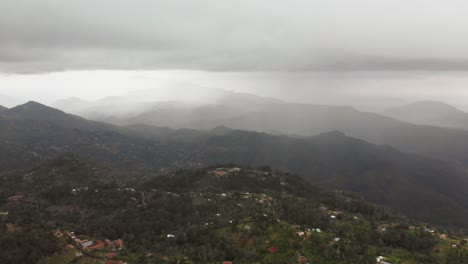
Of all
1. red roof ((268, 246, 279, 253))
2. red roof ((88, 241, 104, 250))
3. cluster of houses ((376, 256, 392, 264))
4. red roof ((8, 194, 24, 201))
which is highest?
cluster of houses ((376, 256, 392, 264))

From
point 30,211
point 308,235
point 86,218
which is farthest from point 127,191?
point 308,235

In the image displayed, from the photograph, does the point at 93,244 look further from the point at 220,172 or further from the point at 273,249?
the point at 220,172

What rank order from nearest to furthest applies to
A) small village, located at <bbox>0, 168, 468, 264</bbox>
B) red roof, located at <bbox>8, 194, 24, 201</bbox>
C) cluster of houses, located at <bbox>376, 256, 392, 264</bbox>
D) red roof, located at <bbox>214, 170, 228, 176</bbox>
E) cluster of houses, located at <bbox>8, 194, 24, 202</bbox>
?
1. cluster of houses, located at <bbox>376, 256, 392, 264</bbox>
2. small village, located at <bbox>0, 168, 468, 264</bbox>
3. cluster of houses, located at <bbox>8, 194, 24, 202</bbox>
4. red roof, located at <bbox>8, 194, 24, 201</bbox>
5. red roof, located at <bbox>214, 170, 228, 176</bbox>

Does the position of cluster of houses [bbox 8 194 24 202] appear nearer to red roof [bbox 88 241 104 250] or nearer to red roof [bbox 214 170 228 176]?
red roof [bbox 88 241 104 250]

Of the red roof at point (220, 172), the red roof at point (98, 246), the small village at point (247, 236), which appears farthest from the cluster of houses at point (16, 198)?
the red roof at point (220, 172)

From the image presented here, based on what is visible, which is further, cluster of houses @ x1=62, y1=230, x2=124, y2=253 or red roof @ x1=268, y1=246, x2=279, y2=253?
cluster of houses @ x1=62, y1=230, x2=124, y2=253

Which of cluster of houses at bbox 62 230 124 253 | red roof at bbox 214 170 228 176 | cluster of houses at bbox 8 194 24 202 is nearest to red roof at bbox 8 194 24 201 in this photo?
cluster of houses at bbox 8 194 24 202

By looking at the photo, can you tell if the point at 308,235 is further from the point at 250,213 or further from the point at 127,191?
the point at 127,191

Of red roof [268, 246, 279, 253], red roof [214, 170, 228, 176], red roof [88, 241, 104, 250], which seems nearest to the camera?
red roof [268, 246, 279, 253]

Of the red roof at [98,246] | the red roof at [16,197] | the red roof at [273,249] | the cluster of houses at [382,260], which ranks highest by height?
the cluster of houses at [382,260]

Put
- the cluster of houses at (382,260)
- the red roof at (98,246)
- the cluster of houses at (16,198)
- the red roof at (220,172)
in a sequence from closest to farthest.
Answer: the cluster of houses at (382,260), the red roof at (98,246), the cluster of houses at (16,198), the red roof at (220,172)

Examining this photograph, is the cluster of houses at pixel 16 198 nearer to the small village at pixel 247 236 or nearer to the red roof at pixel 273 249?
the small village at pixel 247 236

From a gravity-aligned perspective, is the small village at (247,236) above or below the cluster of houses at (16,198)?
above
